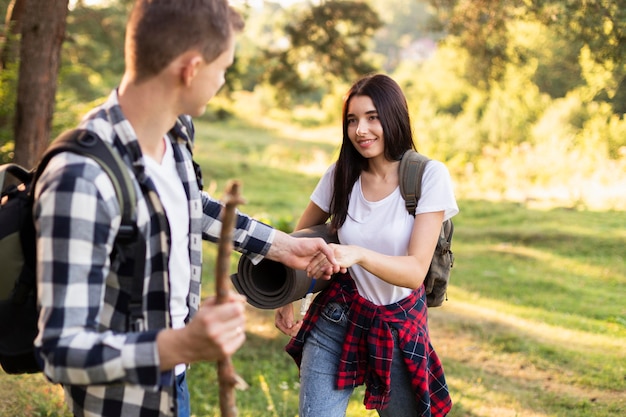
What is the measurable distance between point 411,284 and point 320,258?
40 centimetres

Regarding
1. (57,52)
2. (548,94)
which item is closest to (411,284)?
(57,52)

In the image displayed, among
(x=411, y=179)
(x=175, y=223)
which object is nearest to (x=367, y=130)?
(x=411, y=179)

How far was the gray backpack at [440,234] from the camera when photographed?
9.54 ft

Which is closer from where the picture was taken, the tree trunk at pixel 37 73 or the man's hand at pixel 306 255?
the man's hand at pixel 306 255

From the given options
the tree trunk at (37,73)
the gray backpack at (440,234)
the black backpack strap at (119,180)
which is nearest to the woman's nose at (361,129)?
the gray backpack at (440,234)

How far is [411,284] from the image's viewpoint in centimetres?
275

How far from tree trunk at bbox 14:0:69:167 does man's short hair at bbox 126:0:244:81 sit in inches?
156

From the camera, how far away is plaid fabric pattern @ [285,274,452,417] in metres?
2.86

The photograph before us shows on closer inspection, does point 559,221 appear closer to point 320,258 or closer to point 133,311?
point 320,258

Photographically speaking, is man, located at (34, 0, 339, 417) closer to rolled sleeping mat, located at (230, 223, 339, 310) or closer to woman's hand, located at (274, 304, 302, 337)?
rolled sleeping mat, located at (230, 223, 339, 310)

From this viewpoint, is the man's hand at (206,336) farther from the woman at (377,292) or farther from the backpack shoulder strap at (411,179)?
the backpack shoulder strap at (411,179)

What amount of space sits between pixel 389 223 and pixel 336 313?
422 mm

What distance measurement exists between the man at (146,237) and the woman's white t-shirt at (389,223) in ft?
3.42

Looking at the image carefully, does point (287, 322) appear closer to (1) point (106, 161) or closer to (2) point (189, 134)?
(2) point (189, 134)
